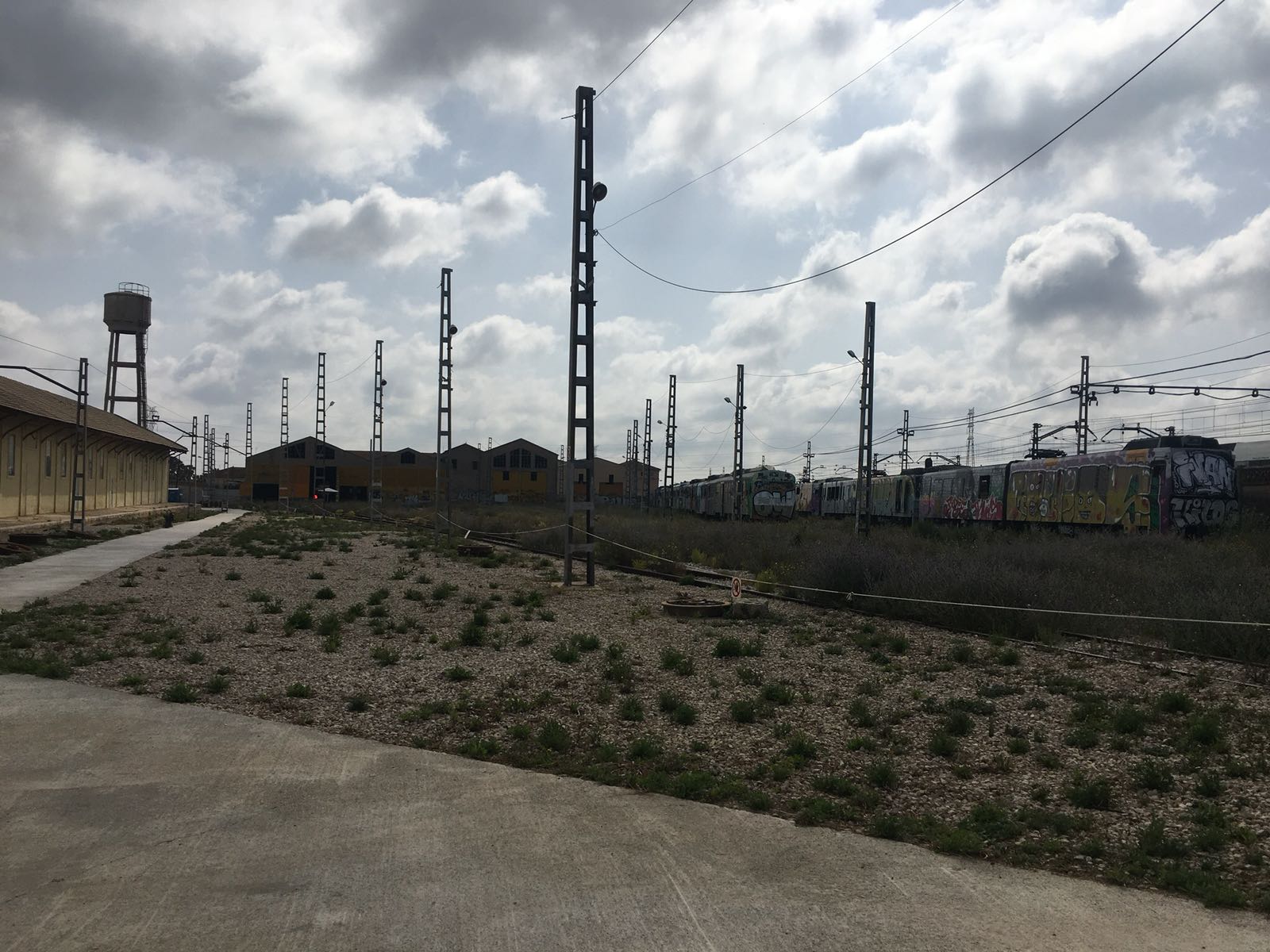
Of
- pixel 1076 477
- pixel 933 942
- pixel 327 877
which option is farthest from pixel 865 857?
pixel 1076 477

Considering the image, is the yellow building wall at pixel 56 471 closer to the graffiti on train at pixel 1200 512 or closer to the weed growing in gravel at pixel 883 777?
the graffiti on train at pixel 1200 512

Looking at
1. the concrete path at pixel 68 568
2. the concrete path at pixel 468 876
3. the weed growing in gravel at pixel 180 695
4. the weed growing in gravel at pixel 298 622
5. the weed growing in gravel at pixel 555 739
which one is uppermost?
the concrete path at pixel 68 568

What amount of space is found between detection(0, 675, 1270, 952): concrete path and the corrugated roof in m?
28.9

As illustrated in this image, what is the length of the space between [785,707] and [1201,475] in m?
20.4

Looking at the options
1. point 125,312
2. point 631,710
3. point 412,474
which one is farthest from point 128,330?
point 631,710

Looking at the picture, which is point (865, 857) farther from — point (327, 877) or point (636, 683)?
point (636, 683)

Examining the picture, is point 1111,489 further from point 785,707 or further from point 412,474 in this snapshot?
point 412,474

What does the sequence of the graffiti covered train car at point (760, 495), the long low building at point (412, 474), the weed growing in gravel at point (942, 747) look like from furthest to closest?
the long low building at point (412, 474) → the graffiti covered train car at point (760, 495) → the weed growing in gravel at point (942, 747)

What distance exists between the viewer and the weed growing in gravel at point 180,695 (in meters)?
8.19

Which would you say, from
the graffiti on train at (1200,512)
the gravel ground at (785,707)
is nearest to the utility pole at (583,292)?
the gravel ground at (785,707)

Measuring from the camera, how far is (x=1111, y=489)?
86.5 feet

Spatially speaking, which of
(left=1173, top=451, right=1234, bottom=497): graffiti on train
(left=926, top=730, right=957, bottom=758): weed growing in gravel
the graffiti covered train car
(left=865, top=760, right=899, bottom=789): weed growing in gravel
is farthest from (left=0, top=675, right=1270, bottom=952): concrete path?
the graffiti covered train car

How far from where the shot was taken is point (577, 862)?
15.6 feet

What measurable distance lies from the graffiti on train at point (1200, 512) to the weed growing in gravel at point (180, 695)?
2287cm
